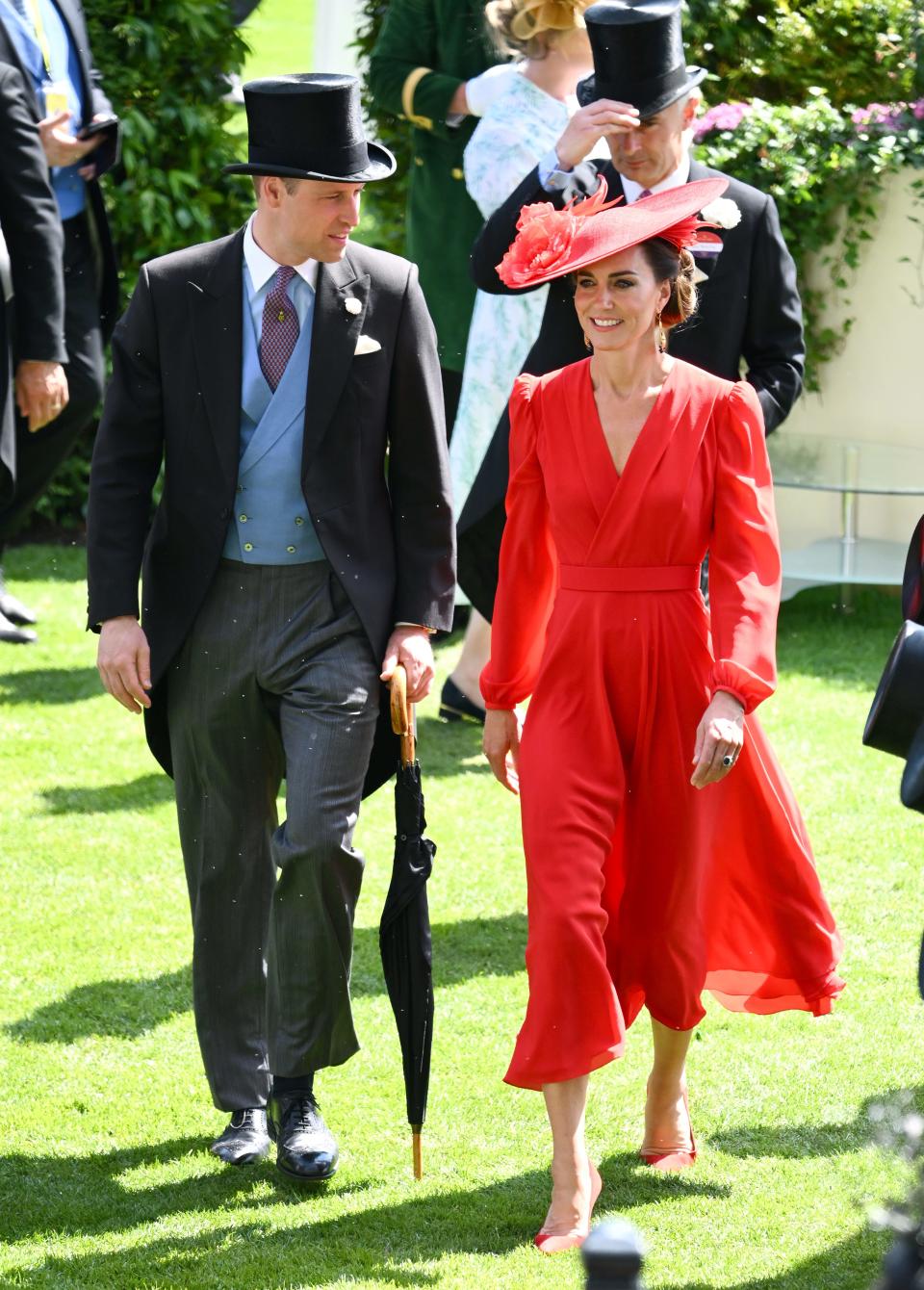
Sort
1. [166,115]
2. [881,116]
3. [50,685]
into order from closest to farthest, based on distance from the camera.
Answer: [50,685]
[881,116]
[166,115]

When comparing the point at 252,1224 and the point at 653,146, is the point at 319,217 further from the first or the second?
the point at 252,1224

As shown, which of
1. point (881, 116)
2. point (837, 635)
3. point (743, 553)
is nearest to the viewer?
point (743, 553)

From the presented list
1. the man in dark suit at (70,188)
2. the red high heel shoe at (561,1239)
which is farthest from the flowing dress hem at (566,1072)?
the man in dark suit at (70,188)

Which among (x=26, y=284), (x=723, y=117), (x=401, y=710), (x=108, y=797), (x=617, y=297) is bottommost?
(x=108, y=797)

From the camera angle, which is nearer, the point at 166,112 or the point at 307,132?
the point at 307,132

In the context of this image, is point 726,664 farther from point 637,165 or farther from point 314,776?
point 637,165

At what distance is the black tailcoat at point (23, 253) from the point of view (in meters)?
7.04

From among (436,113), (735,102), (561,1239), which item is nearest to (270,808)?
(561,1239)

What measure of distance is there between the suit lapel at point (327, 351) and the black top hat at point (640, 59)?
3.62 ft

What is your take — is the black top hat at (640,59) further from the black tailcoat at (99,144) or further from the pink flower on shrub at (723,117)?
the pink flower on shrub at (723,117)

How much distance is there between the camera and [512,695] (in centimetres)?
414

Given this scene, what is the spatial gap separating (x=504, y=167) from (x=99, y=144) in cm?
189

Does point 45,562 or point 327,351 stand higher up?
point 327,351

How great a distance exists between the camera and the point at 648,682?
392 cm
